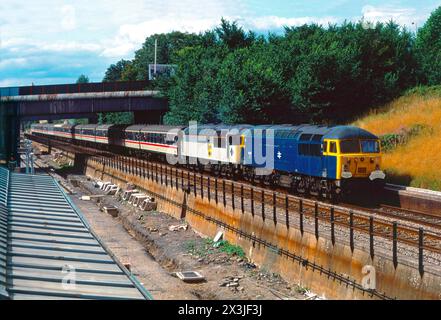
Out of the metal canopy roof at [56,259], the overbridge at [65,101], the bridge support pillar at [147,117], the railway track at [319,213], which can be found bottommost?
the railway track at [319,213]

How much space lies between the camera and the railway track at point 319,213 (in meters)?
18.5

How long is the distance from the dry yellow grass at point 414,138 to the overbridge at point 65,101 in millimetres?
30399

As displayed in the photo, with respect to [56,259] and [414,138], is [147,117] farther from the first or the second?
[56,259]

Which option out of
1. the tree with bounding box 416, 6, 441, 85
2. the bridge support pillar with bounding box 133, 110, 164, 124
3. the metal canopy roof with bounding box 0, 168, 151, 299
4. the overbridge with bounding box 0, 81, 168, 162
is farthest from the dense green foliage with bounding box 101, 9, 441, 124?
the metal canopy roof with bounding box 0, 168, 151, 299

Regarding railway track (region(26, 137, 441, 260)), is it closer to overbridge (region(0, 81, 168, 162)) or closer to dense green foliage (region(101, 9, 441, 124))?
dense green foliage (region(101, 9, 441, 124))

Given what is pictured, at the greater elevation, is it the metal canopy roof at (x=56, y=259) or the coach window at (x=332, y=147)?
the coach window at (x=332, y=147)

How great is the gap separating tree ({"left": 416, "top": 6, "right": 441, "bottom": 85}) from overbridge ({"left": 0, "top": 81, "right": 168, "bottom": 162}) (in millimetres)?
29670

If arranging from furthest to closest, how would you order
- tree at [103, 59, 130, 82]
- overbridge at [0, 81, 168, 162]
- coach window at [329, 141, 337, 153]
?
1. tree at [103, 59, 130, 82]
2. overbridge at [0, 81, 168, 162]
3. coach window at [329, 141, 337, 153]

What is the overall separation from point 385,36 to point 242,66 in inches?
585

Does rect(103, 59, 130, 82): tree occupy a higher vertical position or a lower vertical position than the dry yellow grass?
higher

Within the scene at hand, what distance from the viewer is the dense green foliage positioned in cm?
5284

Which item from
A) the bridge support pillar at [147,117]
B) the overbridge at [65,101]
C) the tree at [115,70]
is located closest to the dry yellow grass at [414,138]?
the overbridge at [65,101]

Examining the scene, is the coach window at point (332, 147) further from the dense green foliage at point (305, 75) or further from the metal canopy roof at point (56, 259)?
the dense green foliage at point (305, 75)
